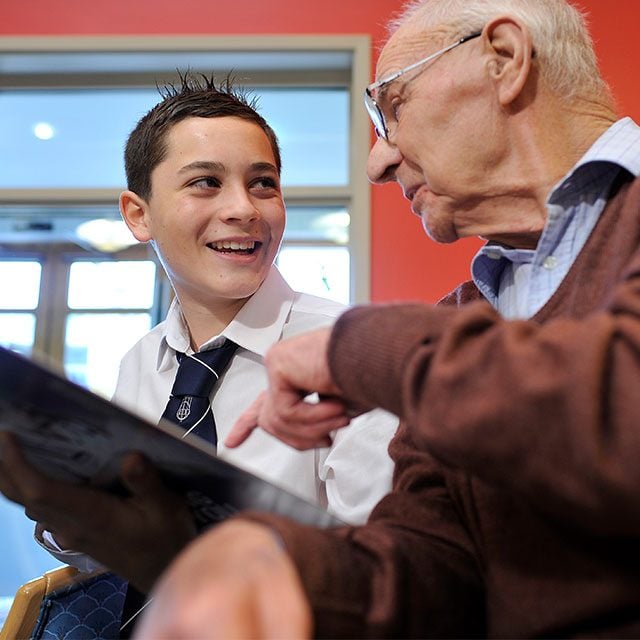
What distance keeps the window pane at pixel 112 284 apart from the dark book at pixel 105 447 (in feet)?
8.91

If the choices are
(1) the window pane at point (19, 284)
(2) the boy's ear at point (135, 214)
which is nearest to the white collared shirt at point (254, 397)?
(2) the boy's ear at point (135, 214)

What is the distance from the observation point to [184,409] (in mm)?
1536

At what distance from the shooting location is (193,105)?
1785 millimetres

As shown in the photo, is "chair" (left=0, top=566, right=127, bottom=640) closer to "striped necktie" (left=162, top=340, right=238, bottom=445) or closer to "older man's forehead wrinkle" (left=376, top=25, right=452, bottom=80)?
"striped necktie" (left=162, top=340, right=238, bottom=445)

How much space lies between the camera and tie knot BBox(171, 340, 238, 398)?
61.7 inches

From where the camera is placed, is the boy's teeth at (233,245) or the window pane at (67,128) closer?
the boy's teeth at (233,245)

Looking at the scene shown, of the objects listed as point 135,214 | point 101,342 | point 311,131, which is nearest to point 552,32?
point 135,214

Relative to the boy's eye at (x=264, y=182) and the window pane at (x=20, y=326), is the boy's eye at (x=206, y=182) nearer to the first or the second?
the boy's eye at (x=264, y=182)

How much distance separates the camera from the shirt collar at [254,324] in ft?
5.37

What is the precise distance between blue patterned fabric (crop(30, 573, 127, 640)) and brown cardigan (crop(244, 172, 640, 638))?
1.77 ft

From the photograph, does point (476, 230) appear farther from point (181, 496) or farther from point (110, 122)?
point (110, 122)

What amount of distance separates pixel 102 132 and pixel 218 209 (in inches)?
90.1

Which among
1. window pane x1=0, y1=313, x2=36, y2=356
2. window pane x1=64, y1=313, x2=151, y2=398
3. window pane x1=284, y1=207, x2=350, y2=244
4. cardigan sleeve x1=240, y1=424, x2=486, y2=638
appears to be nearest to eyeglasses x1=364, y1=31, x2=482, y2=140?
cardigan sleeve x1=240, y1=424, x2=486, y2=638

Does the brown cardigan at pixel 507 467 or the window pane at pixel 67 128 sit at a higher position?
the window pane at pixel 67 128
